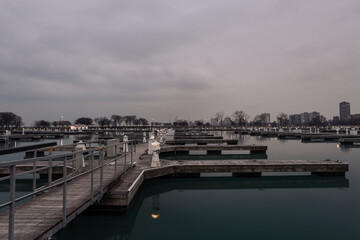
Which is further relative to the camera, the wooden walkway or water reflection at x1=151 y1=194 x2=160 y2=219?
water reflection at x1=151 y1=194 x2=160 y2=219

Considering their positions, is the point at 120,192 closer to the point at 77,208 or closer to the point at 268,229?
the point at 77,208

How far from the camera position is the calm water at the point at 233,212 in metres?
7.44

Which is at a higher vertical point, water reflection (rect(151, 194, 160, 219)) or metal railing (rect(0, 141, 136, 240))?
metal railing (rect(0, 141, 136, 240))

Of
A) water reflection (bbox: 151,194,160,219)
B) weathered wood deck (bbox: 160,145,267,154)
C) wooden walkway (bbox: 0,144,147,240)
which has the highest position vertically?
wooden walkway (bbox: 0,144,147,240)

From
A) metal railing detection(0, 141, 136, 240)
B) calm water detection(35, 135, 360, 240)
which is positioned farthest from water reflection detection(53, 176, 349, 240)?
metal railing detection(0, 141, 136, 240)

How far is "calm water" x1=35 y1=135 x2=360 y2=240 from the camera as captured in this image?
7.44 metres

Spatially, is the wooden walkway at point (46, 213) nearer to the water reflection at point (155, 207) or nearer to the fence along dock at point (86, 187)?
the fence along dock at point (86, 187)

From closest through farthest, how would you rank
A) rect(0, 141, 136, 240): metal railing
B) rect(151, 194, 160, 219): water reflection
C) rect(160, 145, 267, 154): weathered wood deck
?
1. rect(0, 141, 136, 240): metal railing
2. rect(151, 194, 160, 219): water reflection
3. rect(160, 145, 267, 154): weathered wood deck

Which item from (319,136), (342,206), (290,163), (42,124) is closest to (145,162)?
(290,163)

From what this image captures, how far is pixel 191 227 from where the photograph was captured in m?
7.83

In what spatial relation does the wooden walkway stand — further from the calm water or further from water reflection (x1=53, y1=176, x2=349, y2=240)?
the calm water

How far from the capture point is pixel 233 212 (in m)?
9.33

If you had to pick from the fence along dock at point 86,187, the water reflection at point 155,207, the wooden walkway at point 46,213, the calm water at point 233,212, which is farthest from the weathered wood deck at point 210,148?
the wooden walkway at point 46,213

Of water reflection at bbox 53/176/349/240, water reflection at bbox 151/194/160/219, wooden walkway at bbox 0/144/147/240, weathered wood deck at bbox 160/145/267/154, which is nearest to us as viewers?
wooden walkway at bbox 0/144/147/240
